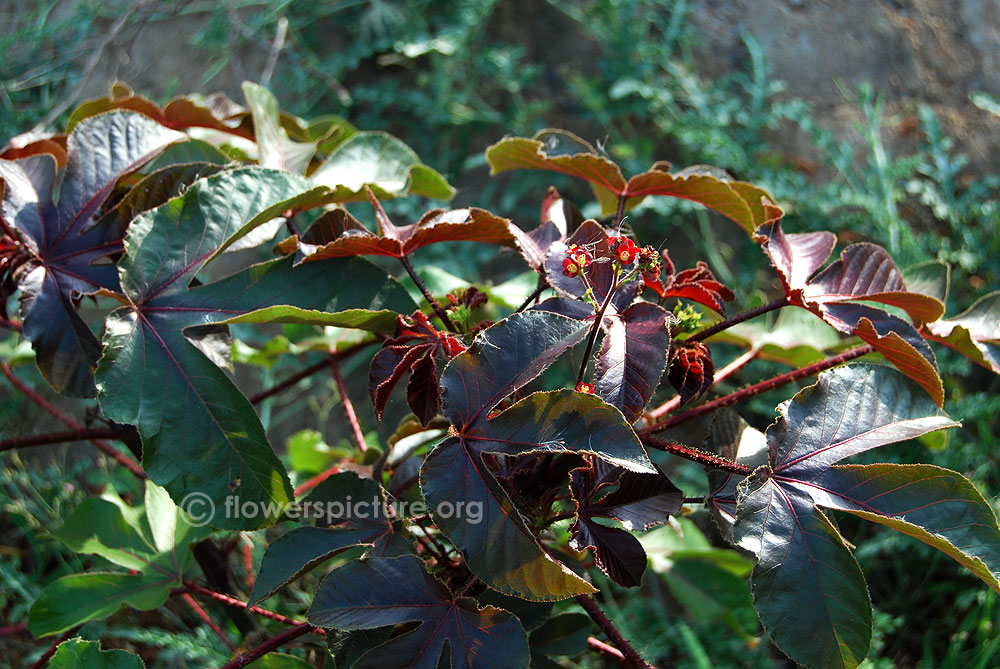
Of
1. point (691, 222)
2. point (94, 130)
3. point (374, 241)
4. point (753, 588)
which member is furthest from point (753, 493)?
point (691, 222)

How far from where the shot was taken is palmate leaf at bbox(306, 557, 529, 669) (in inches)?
24.2

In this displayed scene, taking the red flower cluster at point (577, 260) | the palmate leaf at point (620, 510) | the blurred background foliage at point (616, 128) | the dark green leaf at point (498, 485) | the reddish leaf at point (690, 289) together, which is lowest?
the blurred background foliage at point (616, 128)

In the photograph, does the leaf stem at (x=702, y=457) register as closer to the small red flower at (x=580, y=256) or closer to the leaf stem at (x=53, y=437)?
the small red flower at (x=580, y=256)

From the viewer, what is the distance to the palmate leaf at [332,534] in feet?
2.22

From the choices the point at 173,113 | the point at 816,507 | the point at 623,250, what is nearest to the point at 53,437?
the point at 173,113

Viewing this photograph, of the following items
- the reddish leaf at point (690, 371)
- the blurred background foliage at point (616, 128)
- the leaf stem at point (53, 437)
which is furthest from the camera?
the blurred background foliage at point (616, 128)

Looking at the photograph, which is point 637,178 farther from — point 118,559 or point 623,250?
point 118,559

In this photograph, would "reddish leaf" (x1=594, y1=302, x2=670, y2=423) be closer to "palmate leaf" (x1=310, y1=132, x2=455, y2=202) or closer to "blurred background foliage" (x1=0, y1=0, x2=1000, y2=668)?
"palmate leaf" (x1=310, y1=132, x2=455, y2=202)

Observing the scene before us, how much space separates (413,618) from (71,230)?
551 mm

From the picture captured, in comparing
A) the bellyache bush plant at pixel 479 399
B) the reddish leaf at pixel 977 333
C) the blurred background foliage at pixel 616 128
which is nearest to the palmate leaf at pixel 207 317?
the bellyache bush plant at pixel 479 399

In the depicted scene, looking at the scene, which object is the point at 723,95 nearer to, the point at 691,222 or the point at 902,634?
the point at 691,222

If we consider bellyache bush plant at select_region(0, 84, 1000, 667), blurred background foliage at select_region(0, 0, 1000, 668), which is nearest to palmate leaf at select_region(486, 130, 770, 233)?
bellyache bush plant at select_region(0, 84, 1000, 667)

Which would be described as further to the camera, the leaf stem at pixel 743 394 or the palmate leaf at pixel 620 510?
the leaf stem at pixel 743 394

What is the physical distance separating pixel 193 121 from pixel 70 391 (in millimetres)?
444
